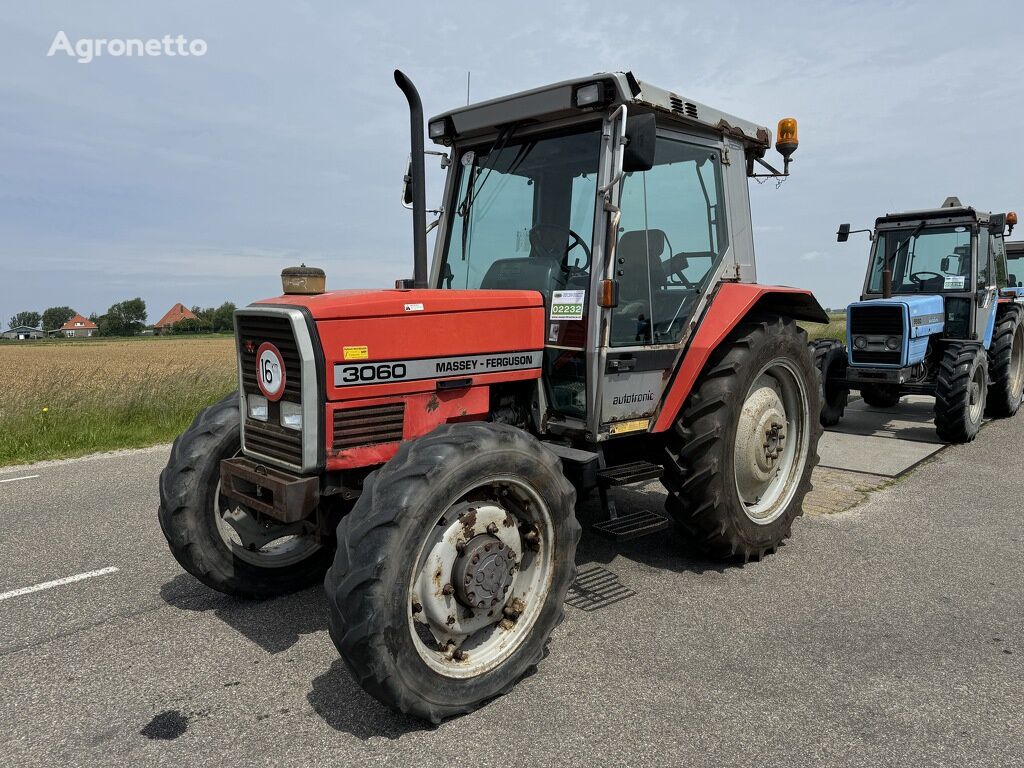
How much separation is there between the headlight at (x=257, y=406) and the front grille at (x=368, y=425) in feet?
1.46

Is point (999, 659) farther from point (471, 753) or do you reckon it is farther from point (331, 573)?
point (331, 573)

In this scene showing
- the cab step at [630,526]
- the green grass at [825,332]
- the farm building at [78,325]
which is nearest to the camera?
the cab step at [630,526]

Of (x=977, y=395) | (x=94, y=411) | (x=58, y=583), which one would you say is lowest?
(x=58, y=583)

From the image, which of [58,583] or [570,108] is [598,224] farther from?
[58,583]

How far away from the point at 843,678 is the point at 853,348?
6438mm

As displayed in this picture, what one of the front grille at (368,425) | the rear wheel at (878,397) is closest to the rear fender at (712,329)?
the front grille at (368,425)

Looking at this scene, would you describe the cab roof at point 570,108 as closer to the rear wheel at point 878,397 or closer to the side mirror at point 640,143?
the side mirror at point 640,143

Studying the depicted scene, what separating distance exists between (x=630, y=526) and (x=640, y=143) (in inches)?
76.0

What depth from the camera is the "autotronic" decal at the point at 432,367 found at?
9.74ft

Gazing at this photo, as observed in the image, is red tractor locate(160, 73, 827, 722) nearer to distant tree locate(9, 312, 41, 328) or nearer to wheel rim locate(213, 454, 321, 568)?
wheel rim locate(213, 454, 321, 568)

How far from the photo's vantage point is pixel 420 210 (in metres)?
3.36

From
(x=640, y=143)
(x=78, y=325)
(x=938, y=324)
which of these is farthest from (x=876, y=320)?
(x=78, y=325)

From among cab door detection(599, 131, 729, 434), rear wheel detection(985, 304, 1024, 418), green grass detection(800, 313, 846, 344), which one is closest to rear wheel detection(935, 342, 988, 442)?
rear wheel detection(985, 304, 1024, 418)

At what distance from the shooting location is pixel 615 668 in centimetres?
303
